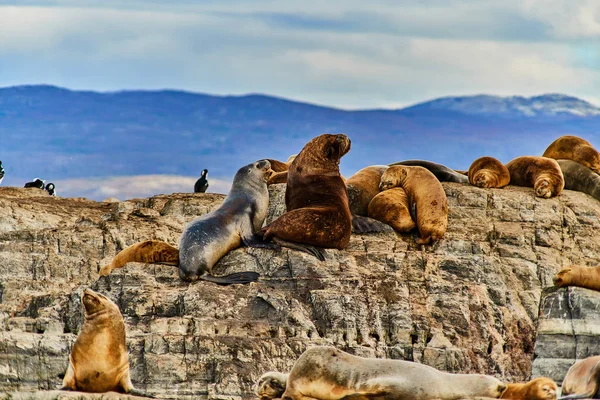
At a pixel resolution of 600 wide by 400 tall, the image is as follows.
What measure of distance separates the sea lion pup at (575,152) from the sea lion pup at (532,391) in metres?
10.6

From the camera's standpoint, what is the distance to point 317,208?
2044 cm

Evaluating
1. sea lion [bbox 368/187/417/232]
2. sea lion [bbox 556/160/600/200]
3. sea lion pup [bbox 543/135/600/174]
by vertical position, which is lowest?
sea lion [bbox 368/187/417/232]

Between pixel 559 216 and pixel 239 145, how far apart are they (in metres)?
176

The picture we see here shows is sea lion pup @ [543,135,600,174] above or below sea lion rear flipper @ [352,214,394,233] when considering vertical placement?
above

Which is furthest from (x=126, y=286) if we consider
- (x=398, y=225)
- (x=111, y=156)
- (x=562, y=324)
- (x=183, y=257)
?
(x=111, y=156)

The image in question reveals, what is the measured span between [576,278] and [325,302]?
3.68 m

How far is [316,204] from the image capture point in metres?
20.8

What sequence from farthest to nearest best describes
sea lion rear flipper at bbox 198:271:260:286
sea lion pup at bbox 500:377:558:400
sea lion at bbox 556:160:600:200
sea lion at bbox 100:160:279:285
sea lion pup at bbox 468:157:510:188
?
sea lion at bbox 556:160:600:200
sea lion pup at bbox 468:157:510:188
sea lion at bbox 100:160:279:285
sea lion rear flipper at bbox 198:271:260:286
sea lion pup at bbox 500:377:558:400

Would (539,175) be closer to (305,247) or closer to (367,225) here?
(367,225)

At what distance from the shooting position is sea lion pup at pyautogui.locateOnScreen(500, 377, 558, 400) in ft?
48.0

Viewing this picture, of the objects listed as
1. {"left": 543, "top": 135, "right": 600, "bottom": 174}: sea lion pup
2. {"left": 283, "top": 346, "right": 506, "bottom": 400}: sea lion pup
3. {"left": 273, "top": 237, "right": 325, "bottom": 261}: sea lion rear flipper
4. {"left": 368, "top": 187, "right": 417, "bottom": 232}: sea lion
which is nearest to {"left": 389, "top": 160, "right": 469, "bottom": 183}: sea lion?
{"left": 543, "top": 135, "right": 600, "bottom": 174}: sea lion pup

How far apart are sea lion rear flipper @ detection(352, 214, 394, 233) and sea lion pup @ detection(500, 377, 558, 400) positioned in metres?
6.42

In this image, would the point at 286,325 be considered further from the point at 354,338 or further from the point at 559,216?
the point at 559,216

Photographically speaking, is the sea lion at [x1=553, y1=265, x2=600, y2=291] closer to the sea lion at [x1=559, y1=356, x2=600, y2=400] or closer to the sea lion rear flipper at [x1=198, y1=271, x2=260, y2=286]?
the sea lion at [x1=559, y1=356, x2=600, y2=400]
